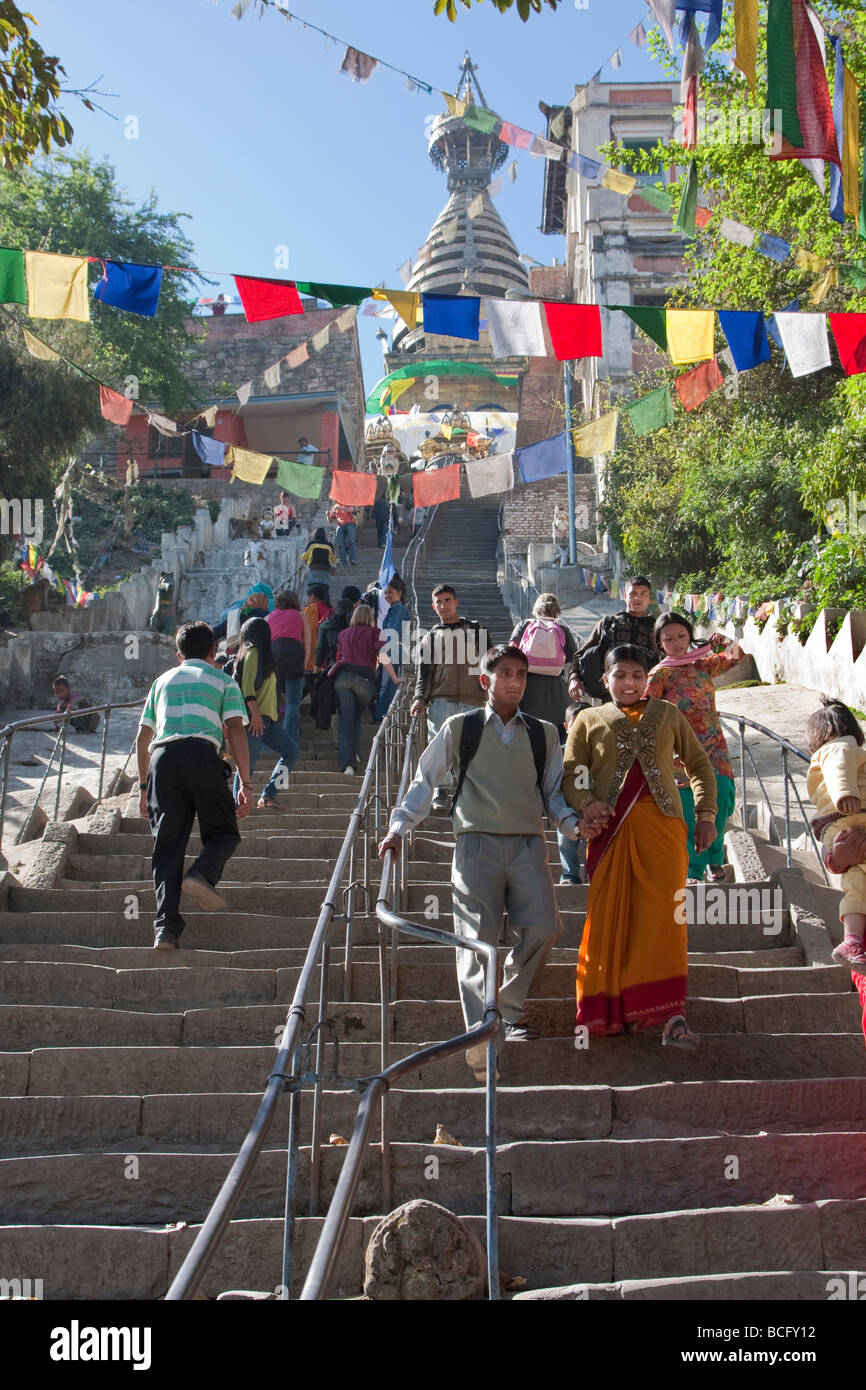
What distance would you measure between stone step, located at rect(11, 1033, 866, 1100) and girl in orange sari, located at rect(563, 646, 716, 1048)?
125mm

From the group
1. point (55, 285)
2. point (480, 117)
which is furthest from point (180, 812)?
point (480, 117)

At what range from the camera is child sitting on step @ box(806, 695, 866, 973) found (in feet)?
15.0

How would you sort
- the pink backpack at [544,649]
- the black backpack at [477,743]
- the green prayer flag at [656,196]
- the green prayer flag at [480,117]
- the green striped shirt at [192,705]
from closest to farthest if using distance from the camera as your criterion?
the black backpack at [477,743]
the green striped shirt at [192,705]
the pink backpack at [544,649]
the green prayer flag at [480,117]
the green prayer flag at [656,196]

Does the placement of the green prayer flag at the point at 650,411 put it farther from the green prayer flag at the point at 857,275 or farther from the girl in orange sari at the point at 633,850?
the girl in orange sari at the point at 633,850

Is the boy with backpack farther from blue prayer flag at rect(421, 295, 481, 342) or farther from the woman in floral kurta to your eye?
blue prayer flag at rect(421, 295, 481, 342)

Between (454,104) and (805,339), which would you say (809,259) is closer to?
(805,339)

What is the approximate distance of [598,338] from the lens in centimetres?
1163

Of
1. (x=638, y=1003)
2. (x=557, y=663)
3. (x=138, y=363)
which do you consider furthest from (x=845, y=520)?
(x=138, y=363)

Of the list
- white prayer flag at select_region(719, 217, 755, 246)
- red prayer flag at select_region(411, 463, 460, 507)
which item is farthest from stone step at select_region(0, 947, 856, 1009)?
red prayer flag at select_region(411, 463, 460, 507)

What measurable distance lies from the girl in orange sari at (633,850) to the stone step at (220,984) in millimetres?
736

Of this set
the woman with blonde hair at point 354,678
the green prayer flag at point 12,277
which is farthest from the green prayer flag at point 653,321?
the green prayer flag at point 12,277

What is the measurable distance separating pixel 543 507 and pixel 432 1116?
1138 inches

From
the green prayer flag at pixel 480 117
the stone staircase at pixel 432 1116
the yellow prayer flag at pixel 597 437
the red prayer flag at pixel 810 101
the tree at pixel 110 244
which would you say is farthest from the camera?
the tree at pixel 110 244

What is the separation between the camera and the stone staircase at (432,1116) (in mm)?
3912
